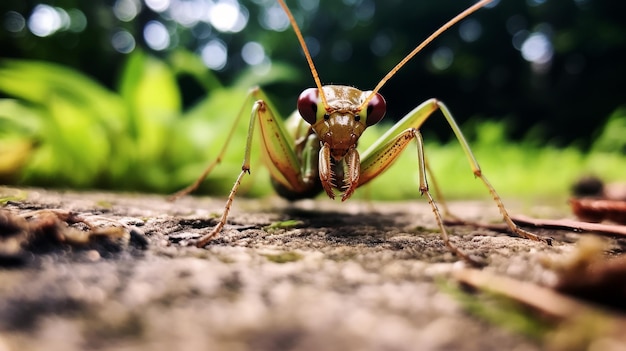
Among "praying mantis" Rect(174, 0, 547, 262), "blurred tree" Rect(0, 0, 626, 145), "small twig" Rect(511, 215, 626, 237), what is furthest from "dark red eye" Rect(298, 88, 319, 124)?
"blurred tree" Rect(0, 0, 626, 145)

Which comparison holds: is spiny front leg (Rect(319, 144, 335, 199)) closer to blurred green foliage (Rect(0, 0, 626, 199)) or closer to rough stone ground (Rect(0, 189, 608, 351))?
rough stone ground (Rect(0, 189, 608, 351))

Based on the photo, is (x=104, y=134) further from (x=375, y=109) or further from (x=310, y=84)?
(x=310, y=84)

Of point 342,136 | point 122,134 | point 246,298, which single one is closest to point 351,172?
point 342,136

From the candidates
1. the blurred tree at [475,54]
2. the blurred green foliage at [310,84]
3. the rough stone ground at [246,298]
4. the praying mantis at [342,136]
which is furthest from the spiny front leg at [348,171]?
the blurred tree at [475,54]

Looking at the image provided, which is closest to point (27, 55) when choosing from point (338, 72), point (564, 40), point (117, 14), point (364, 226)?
point (117, 14)

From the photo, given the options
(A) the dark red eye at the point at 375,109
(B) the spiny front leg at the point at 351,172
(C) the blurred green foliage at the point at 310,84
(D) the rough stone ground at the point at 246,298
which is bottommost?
(D) the rough stone ground at the point at 246,298

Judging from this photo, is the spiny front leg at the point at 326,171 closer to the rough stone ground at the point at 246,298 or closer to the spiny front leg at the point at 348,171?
the spiny front leg at the point at 348,171
